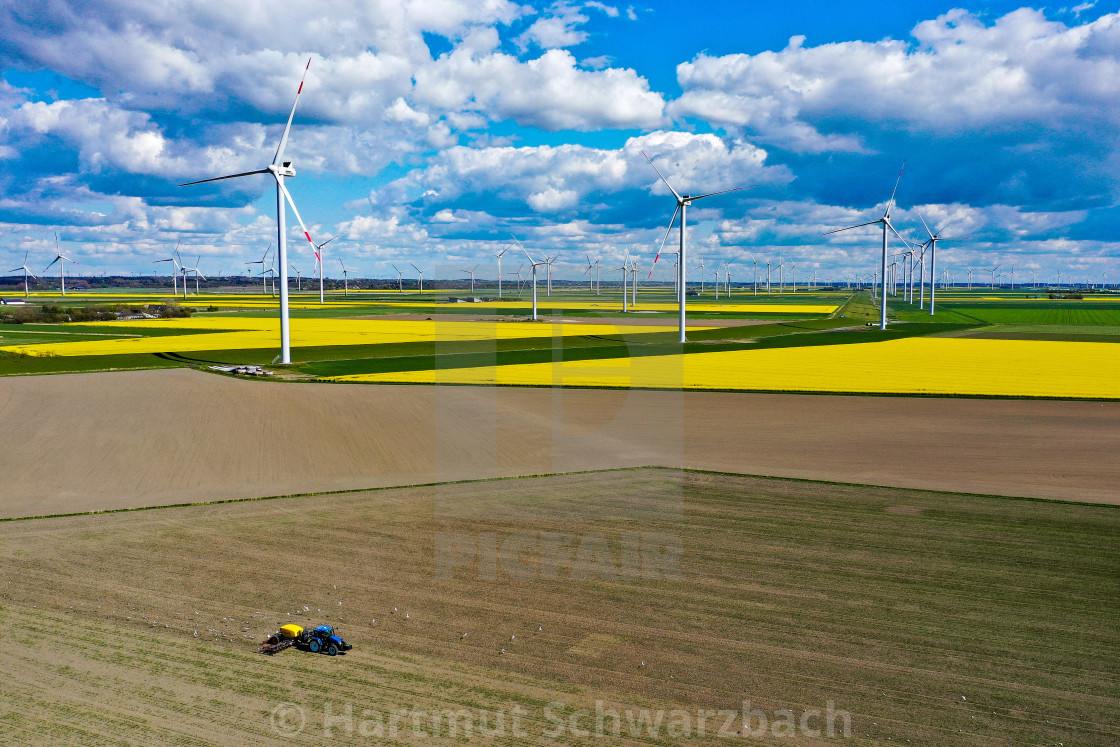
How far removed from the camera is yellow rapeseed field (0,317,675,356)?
89875 mm

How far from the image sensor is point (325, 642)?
1602 cm

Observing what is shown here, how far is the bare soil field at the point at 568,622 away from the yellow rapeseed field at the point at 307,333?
72061 millimetres

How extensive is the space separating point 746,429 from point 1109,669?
1037 inches

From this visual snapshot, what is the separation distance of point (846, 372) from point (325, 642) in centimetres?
5961

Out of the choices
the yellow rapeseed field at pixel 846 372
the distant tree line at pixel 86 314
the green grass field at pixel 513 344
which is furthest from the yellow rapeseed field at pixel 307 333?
the yellow rapeseed field at pixel 846 372

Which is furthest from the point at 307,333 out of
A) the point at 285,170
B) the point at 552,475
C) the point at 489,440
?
the point at 552,475

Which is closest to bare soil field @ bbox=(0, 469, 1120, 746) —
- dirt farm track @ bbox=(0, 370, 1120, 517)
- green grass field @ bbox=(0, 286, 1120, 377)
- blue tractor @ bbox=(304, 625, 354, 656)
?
blue tractor @ bbox=(304, 625, 354, 656)

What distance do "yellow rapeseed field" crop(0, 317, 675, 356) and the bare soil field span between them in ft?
236

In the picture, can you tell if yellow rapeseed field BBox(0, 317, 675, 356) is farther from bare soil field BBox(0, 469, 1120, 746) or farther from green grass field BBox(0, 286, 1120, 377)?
bare soil field BBox(0, 469, 1120, 746)

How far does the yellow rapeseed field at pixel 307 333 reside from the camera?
295 ft

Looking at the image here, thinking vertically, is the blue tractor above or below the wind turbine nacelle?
below

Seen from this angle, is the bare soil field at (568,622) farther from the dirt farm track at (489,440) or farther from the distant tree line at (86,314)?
the distant tree line at (86,314)

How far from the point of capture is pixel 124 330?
11831cm

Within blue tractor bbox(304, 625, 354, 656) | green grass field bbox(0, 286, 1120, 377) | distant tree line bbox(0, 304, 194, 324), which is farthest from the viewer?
distant tree line bbox(0, 304, 194, 324)
